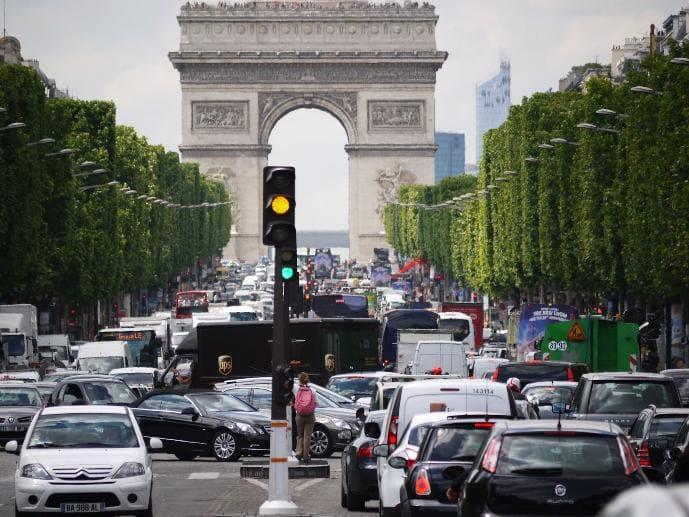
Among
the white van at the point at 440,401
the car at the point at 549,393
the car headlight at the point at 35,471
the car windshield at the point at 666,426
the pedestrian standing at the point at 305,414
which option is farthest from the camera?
the car at the point at 549,393

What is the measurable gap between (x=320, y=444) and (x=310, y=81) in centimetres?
12642

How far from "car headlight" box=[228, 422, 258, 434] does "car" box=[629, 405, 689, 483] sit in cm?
1143

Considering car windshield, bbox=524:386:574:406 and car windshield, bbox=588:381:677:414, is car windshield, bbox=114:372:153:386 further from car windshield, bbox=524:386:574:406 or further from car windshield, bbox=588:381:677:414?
car windshield, bbox=588:381:677:414

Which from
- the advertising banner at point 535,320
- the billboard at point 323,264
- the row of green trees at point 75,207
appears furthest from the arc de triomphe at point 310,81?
the advertising banner at point 535,320

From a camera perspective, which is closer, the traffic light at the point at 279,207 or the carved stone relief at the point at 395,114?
the traffic light at the point at 279,207

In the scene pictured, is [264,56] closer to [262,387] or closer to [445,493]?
[262,387]

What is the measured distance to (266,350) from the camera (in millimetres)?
50656

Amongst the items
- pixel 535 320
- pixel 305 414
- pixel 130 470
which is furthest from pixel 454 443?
pixel 535 320

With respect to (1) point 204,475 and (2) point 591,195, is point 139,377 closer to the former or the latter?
(2) point 591,195

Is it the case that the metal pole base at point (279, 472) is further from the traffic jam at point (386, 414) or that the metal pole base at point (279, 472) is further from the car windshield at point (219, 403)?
the car windshield at point (219, 403)

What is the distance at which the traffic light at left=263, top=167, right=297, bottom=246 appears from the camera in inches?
885

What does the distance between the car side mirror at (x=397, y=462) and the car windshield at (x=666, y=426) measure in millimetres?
5137

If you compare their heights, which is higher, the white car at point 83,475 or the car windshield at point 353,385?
the white car at point 83,475

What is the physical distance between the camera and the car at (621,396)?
2858 cm
